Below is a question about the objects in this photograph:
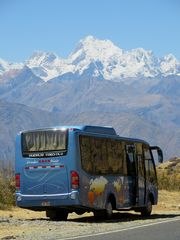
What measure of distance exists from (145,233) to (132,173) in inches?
285

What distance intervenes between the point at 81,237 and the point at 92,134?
605 cm

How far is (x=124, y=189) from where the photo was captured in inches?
903

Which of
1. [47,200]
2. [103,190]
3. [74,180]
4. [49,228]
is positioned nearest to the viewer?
[49,228]

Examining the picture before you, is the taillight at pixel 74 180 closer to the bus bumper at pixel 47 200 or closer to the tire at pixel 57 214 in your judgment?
the bus bumper at pixel 47 200

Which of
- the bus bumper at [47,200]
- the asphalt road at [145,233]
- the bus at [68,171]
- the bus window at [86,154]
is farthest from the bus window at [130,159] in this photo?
the asphalt road at [145,233]

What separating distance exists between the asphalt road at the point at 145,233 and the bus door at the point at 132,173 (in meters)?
4.29

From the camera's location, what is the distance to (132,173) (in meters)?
23.7

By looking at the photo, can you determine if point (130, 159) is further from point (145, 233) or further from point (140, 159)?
point (145, 233)

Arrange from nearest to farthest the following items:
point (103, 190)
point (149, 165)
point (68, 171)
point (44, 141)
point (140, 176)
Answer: point (68, 171)
point (44, 141)
point (103, 190)
point (140, 176)
point (149, 165)

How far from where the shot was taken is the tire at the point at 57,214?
22250 millimetres

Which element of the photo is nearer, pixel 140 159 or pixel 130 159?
pixel 130 159

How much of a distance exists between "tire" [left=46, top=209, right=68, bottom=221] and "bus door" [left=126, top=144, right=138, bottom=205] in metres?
2.58

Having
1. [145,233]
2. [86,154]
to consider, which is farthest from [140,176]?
[145,233]

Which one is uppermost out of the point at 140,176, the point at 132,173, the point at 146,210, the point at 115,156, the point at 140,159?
the point at 115,156
